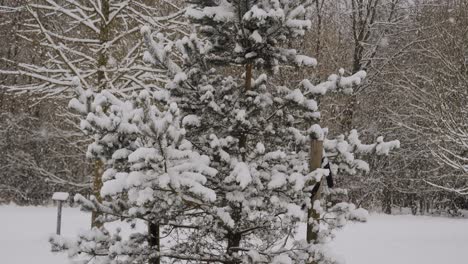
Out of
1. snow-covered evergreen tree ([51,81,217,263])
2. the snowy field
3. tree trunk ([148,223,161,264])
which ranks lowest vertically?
the snowy field

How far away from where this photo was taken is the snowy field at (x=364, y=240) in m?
8.97

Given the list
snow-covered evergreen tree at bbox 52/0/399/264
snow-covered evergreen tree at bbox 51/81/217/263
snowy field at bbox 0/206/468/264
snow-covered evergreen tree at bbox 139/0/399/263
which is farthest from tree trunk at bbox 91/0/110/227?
snow-covered evergreen tree at bbox 51/81/217/263

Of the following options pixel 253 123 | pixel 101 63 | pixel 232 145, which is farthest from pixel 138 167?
pixel 101 63

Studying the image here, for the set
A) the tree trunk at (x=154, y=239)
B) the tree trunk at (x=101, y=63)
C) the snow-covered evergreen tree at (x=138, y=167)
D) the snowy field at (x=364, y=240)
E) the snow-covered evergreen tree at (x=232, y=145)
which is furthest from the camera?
the snowy field at (x=364, y=240)

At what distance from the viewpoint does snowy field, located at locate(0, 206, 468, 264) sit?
8.97 meters

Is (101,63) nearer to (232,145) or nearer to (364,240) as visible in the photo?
(232,145)

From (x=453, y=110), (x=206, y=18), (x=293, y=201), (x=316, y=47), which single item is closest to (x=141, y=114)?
(x=206, y=18)

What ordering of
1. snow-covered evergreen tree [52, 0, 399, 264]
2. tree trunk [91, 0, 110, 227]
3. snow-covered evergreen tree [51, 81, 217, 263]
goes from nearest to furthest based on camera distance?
snow-covered evergreen tree [51, 81, 217, 263], snow-covered evergreen tree [52, 0, 399, 264], tree trunk [91, 0, 110, 227]

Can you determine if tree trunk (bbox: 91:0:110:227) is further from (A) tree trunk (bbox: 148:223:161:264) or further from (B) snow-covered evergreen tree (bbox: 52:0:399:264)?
(A) tree trunk (bbox: 148:223:161:264)

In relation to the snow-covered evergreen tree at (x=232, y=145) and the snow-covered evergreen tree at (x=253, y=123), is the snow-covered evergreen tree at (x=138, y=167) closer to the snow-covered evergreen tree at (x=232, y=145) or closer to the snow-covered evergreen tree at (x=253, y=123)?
the snow-covered evergreen tree at (x=232, y=145)

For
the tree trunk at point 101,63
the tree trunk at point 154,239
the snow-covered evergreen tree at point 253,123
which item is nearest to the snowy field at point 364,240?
the tree trunk at point 101,63

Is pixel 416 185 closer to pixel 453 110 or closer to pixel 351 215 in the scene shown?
pixel 453 110

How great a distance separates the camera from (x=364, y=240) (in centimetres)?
1184

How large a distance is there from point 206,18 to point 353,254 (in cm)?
745
